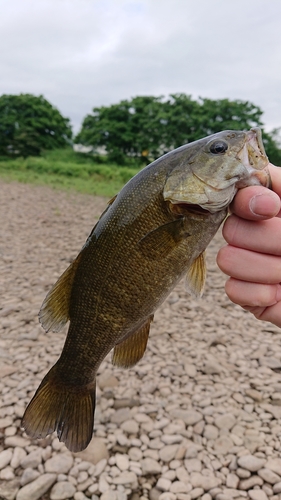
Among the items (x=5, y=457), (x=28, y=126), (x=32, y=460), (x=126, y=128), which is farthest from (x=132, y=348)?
(x=28, y=126)

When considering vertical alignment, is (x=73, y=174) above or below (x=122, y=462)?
above

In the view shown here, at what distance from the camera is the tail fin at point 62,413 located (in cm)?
201

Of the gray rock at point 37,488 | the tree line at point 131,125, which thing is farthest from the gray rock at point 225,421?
the tree line at point 131,125

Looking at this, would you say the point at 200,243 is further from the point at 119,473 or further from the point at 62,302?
the point at 119,473

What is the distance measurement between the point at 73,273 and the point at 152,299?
0.41m

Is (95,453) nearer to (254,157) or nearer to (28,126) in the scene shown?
(254,157)

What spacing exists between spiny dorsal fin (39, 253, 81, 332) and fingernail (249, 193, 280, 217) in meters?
0.88

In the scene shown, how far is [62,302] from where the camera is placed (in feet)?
6.59

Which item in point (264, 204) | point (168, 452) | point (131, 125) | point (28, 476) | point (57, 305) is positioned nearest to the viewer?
point (264, 204)

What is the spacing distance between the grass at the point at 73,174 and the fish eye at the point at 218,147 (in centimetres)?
1722

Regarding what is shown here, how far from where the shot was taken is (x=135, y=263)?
1.85 meters

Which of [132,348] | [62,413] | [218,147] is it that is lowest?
[62,413]

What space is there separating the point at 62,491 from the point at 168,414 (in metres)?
1.27

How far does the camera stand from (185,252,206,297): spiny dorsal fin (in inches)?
76.9
